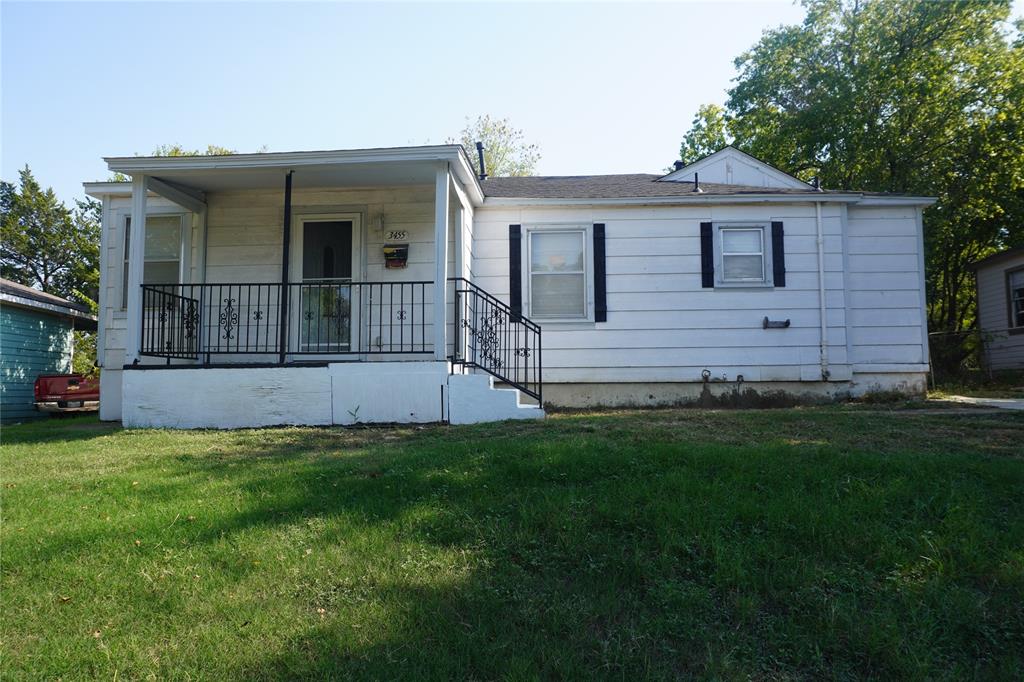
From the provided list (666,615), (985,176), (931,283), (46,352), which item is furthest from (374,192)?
(931,283)

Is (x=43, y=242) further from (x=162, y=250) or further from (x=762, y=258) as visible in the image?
(x=762, y=258)

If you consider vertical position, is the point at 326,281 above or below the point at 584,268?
below

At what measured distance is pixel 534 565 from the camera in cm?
301

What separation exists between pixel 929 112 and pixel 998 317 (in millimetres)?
5478

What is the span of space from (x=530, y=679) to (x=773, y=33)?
886 inches

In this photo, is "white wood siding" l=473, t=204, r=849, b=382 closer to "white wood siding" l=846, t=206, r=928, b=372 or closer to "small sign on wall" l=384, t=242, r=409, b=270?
"white wood siding" l=846, t=206, r=928, b=372

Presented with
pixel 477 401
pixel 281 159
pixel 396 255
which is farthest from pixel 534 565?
pixel 396 255

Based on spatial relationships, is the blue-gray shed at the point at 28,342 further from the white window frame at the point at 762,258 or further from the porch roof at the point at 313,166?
the white window frame at the point at 762,258

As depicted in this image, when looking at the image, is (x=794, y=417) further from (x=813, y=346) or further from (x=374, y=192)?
(x=374, y=192)

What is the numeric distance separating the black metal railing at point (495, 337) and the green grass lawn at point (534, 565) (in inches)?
133

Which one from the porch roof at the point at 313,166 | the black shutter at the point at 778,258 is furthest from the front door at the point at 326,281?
the black shutter at the point at 778,258

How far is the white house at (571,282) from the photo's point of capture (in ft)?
28.4

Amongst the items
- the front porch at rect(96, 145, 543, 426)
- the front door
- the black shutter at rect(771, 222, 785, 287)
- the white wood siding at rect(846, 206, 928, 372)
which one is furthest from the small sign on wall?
the white wood siding at rect(846, 206, 928, 372)

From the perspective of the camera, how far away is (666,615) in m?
2.63
